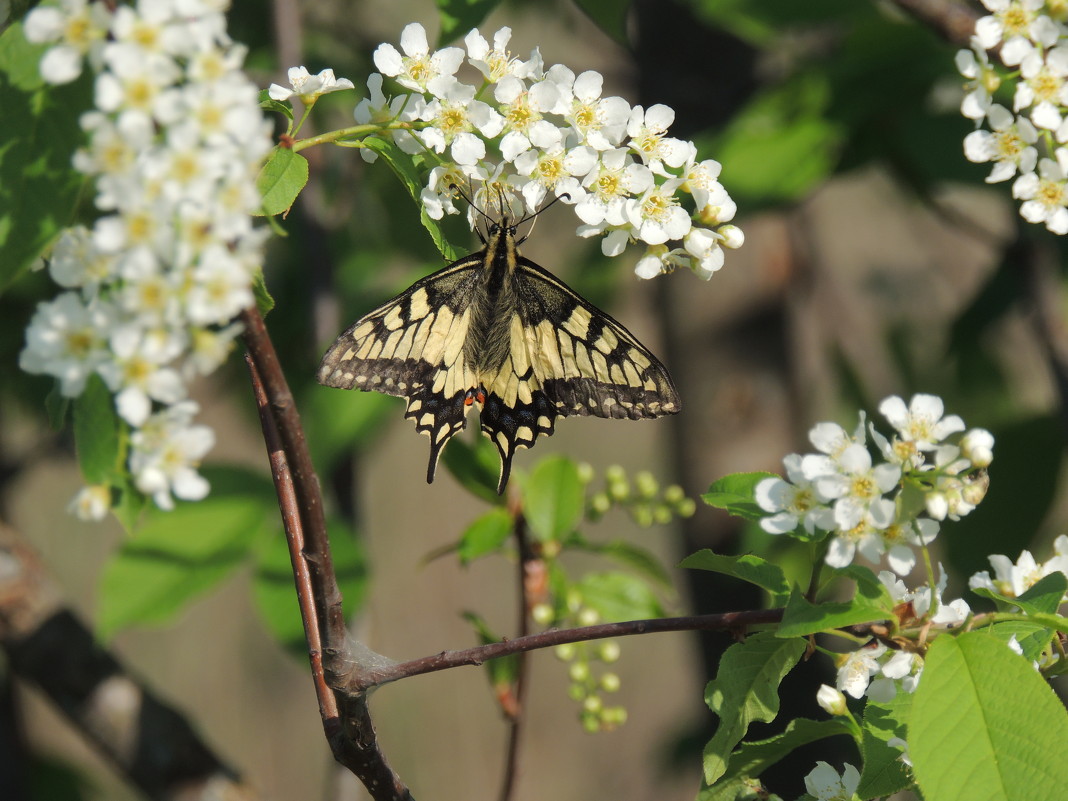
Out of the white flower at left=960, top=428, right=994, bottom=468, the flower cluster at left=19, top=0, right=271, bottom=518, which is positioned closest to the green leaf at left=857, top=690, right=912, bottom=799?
the white flower at left=960, top=428, right=994, bottom=468

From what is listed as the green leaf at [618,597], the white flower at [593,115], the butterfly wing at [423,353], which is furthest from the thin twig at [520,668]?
the white flower at [593,115]

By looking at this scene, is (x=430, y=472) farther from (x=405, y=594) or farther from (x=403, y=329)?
(x=405, y=594)

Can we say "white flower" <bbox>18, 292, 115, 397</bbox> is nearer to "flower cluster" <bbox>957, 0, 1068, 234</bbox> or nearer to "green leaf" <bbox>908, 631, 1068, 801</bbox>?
"green leaf" <bbox>908, 631, 1068, 801</bbox>

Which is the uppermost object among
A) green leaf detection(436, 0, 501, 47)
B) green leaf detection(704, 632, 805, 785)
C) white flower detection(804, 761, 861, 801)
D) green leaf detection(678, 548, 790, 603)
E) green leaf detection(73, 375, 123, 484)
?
green leaf detection(436, 0, 501, 47)

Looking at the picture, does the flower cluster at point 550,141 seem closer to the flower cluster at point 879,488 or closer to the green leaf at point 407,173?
the green leaf at point 407,173

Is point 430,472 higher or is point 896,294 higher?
point 430,472

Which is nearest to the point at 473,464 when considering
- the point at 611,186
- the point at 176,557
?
the point at 611,186

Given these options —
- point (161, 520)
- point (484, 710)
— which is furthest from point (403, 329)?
point (484, 710)
